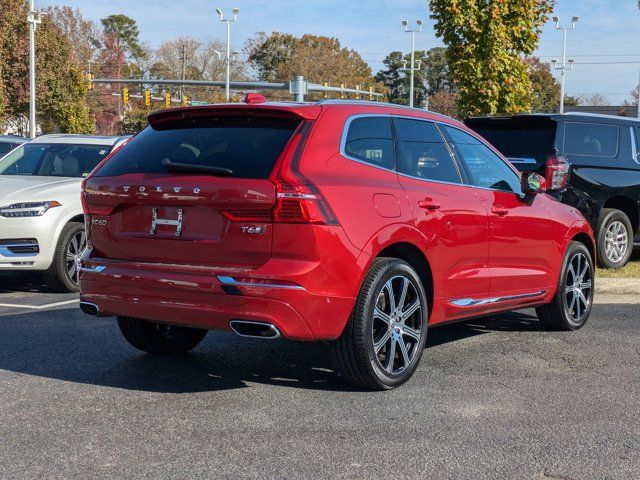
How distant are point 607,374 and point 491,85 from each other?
9868mm

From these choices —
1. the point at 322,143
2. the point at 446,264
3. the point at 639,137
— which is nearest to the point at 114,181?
the point at 322,143

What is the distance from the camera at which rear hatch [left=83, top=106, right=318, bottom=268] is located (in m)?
4.80

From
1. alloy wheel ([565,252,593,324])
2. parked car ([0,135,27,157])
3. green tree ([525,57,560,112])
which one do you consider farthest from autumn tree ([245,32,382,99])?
alloy wheel ([565,252,593,324])

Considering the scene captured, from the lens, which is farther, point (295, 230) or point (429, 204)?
point (429, 204)

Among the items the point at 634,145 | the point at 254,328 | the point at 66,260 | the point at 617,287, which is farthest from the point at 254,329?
the point at 634,145

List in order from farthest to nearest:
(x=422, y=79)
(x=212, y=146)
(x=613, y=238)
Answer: (x=422, y=79) → (x=613, y=238) → (x=212, y=146)

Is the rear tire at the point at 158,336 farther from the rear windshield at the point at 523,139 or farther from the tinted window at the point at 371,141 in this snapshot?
the rear windshield at the point at 523,139

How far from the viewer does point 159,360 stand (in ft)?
20.0

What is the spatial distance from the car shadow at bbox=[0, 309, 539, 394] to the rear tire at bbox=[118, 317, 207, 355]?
3.0 inches

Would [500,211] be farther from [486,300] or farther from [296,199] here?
[296,199]

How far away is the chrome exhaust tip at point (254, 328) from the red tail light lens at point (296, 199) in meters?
0.57

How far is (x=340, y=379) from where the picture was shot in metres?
5.61

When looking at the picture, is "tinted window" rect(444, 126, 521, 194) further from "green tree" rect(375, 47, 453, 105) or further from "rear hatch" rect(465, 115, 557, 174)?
"green tree" rect(375, 47, 453, 105)

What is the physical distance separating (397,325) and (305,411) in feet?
2.86
